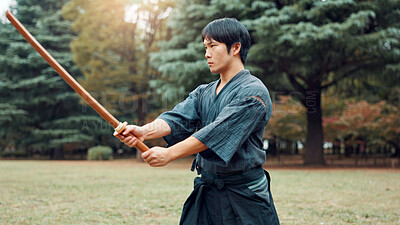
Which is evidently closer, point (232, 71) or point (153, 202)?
point (232, 71)

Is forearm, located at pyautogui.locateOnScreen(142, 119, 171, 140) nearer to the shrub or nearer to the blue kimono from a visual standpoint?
the blue kimono

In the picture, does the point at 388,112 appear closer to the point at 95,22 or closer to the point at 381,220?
the point at 381,220

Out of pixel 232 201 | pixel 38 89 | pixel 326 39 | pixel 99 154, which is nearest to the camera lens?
pixel 232 201

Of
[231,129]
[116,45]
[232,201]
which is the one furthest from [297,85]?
[231,129]

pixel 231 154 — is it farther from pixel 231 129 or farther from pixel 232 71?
pixel 232 71

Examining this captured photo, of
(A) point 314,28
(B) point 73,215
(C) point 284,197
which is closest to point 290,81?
(A) point 314,28

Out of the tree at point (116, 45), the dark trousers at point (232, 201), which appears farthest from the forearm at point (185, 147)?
the tree at point (116, 45)

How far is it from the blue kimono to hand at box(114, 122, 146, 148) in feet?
0.72

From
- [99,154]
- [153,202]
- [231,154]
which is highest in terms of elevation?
[231,154]

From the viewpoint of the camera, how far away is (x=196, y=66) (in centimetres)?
1486

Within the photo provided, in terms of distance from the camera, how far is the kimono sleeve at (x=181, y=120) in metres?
2.59

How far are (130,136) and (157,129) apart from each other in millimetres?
279

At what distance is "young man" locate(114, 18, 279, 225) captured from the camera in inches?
85.4

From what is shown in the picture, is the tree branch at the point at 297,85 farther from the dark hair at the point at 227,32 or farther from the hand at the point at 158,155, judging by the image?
the hand at the point at 158,155
